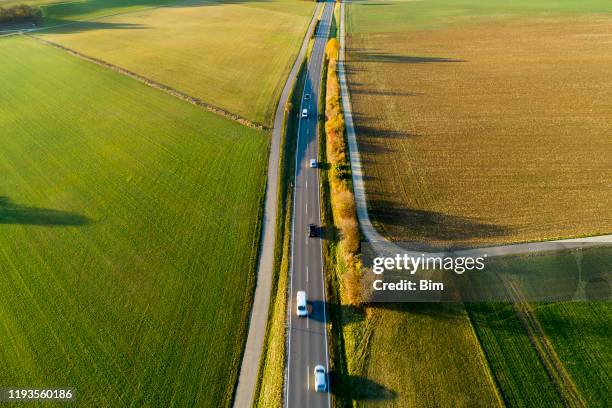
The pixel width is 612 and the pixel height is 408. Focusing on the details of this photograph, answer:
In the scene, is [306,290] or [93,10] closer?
[306,290]

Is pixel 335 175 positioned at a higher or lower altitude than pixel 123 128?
lower

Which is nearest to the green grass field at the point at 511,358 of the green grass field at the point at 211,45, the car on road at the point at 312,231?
the car on road at the point at 312,231

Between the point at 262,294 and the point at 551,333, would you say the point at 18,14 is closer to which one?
the point at 262,294

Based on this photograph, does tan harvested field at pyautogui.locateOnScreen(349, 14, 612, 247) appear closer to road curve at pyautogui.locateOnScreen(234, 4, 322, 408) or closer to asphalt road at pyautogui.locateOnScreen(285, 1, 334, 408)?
asphalt road at pyautogui.locateOnScreen(285, 1, 334, 408)

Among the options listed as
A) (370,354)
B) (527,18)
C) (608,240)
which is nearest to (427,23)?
(527,18)

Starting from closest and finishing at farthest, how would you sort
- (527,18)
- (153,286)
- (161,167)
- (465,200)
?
(153,286)
(465,200)
(161,167)
(527,18)

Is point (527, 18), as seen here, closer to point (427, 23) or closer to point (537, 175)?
point (427, 23)

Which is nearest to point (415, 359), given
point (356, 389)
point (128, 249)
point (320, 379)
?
point (356, 389)
